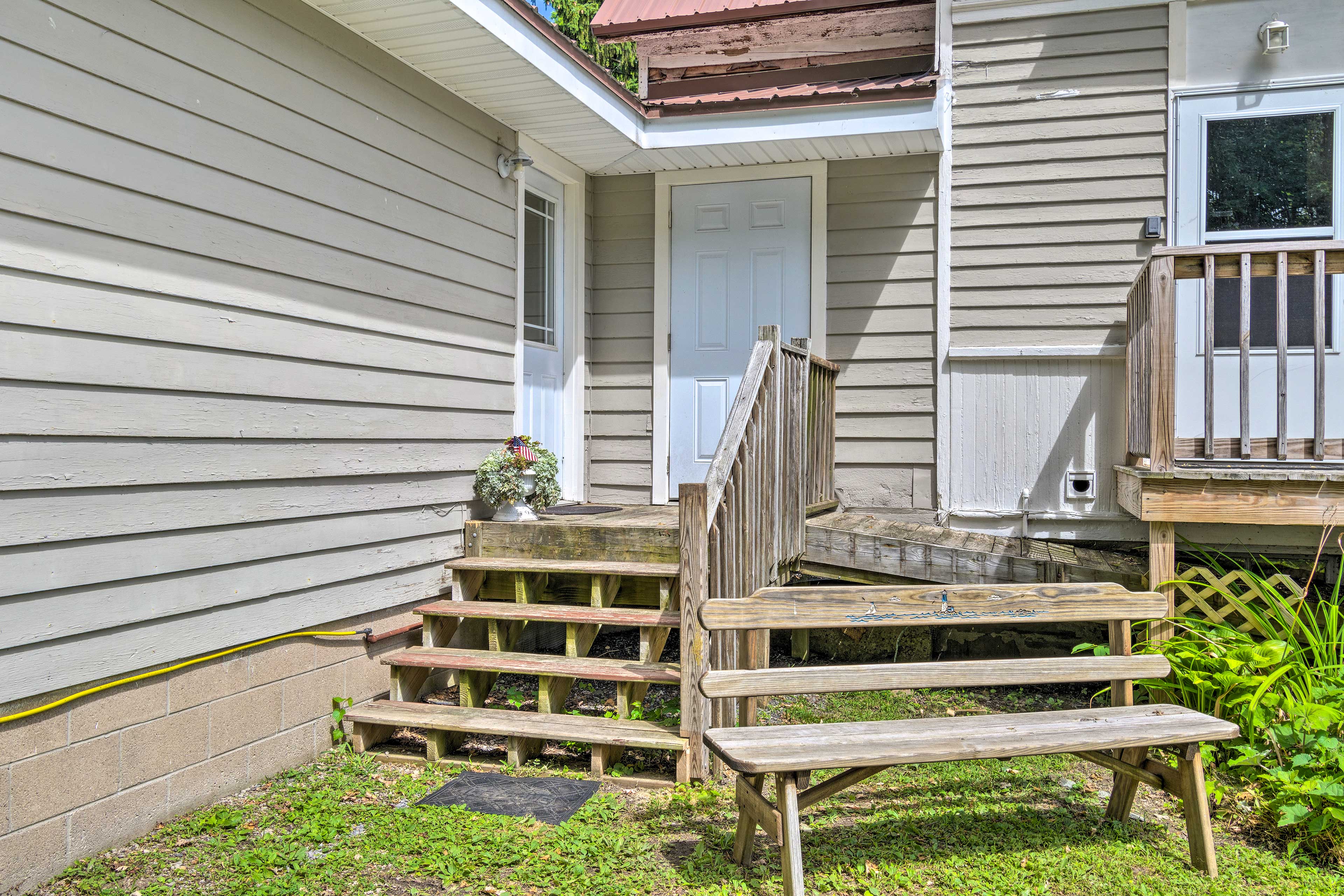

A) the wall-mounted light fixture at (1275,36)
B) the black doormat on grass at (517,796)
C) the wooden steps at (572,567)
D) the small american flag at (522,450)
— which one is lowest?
the black doormat on grass at (517,796)

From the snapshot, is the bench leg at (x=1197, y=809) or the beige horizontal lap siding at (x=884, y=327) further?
the beige horizontal lap siding at (x=884, y=327)

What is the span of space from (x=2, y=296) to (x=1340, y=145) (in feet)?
19.8

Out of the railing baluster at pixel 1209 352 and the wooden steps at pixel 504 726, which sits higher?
the railing baluster at pixel 1209 352

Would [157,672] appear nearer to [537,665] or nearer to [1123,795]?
[537,665]

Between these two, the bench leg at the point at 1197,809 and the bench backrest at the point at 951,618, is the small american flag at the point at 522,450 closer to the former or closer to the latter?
the bench backrest at the point at 951,618

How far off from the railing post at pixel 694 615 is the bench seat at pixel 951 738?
0.68 metres

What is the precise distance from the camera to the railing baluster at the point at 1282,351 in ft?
13.0

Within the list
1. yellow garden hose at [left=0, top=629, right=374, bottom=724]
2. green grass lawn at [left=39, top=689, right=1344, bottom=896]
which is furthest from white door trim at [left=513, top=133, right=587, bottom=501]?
green grass lawn at [left=39, top=689, right=1344, bottom=896]

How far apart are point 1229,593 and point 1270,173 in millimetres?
2500

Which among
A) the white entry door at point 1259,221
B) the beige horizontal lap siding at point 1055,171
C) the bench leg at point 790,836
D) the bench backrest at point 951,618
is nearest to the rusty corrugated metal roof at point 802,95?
the beige horizontal lap siding at point 1055,171

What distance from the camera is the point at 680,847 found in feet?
9.88

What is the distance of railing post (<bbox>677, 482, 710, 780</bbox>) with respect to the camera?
3.43m

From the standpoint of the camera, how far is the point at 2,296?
8.79 ft

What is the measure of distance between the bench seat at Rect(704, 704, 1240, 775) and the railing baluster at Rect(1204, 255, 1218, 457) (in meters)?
1.63
